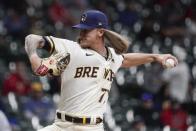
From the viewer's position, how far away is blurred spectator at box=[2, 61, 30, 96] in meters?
12.0

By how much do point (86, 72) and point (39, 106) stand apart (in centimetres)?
517

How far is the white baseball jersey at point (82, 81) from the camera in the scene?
21.2 feet

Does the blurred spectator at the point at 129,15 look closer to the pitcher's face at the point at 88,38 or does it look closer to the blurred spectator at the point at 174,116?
the blurred spectator at the point at 174,116

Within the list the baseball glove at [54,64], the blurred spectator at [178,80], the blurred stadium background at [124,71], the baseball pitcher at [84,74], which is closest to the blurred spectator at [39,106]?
the blurred stadium background at [124,71]

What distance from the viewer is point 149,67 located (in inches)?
551

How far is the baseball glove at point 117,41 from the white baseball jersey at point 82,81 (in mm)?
210

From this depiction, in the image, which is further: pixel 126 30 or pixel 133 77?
pixel 126 30

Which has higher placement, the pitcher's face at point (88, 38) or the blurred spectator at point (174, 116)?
the pitcher's face at point (88, 38)

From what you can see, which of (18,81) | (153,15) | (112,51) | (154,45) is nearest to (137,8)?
(153,15)

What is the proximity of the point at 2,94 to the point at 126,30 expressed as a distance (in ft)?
16.3

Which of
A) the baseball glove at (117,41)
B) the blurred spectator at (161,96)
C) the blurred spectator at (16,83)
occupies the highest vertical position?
the baseball glove at (117,41)

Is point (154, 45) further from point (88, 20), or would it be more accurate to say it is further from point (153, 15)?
point (88, 20)

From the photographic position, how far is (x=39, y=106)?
456 inches

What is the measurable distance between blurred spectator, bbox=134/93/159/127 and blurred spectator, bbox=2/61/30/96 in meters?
1.91
